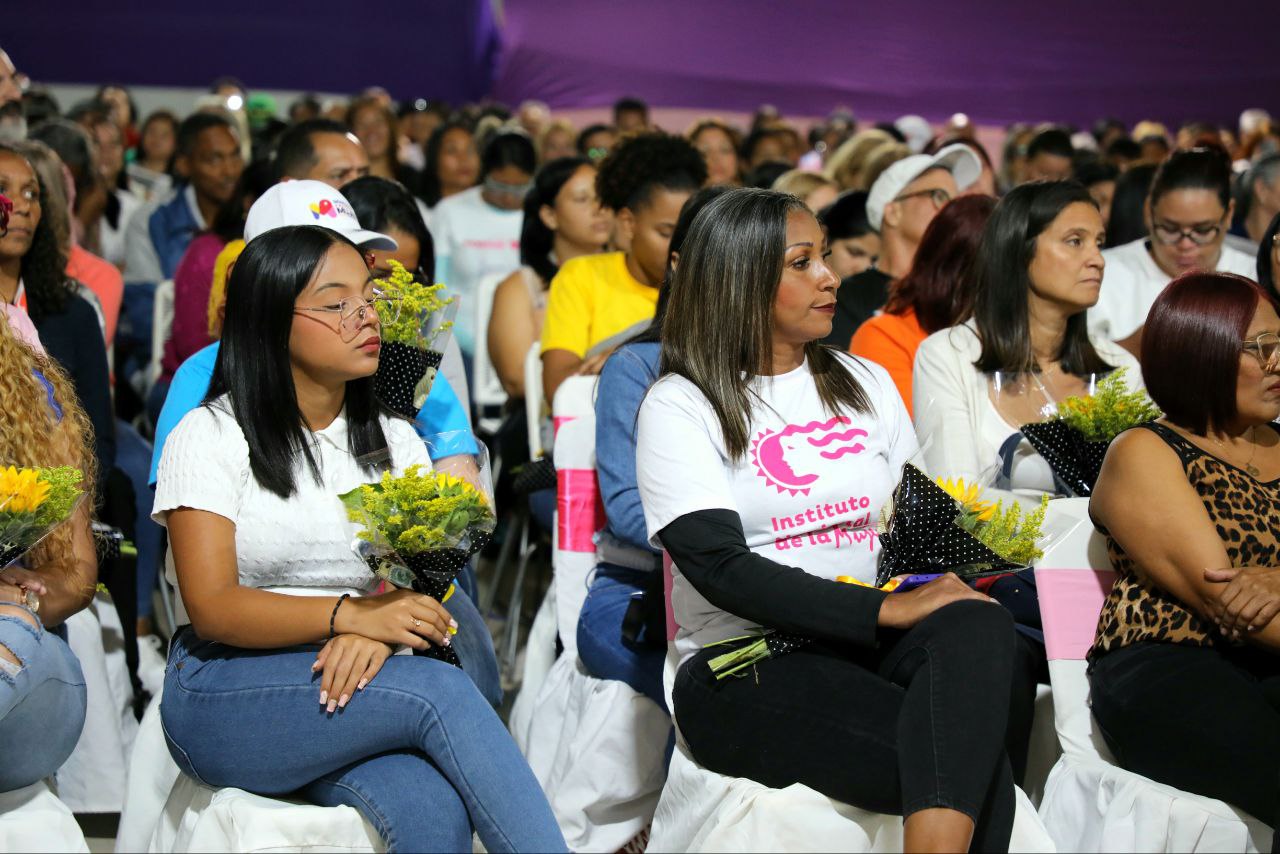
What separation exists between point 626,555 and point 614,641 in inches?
8.3

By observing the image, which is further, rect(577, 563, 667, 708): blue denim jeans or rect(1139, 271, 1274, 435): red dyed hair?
rect(577, 563, 667, 708): blue denim jeans

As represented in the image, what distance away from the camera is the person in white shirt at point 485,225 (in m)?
6.33

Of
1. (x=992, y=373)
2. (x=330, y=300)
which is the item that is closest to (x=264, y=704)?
(x=330, y=300)

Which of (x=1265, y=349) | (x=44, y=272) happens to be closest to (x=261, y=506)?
(x=44, y=272)

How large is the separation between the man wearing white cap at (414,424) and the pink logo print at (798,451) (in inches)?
22.9

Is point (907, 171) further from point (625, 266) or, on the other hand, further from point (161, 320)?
point (161, 320)

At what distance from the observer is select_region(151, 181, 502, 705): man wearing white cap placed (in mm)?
2910

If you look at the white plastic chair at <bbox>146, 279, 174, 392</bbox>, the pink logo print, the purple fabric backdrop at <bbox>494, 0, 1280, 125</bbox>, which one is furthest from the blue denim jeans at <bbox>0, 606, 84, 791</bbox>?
the purple fabric backdrop at <bbox>494, 0, 1280, 125</bbox>

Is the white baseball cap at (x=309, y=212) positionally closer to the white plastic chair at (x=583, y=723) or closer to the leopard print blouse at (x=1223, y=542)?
the white plastic chair at (x=583, y=723)

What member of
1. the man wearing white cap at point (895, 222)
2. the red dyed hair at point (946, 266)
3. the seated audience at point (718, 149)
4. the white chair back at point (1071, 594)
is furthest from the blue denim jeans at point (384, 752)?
the seated audience at point (718, 149)

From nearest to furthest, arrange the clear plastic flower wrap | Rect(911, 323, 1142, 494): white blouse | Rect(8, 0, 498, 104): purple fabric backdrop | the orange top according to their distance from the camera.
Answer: the clear plastic flower wrap → Rect(911, 323, 1142, 494): white blouse → the orange top → Rect(8, 0, 498, 104): purple fabric backdrop

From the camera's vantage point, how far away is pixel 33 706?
2557 mm

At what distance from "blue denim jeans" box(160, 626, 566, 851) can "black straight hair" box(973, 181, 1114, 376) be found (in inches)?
69.2

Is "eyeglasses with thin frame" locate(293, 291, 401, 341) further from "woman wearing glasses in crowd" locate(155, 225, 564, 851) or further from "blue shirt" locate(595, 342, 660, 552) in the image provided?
"blue shirt" locate(595, 342, 660, 552)
